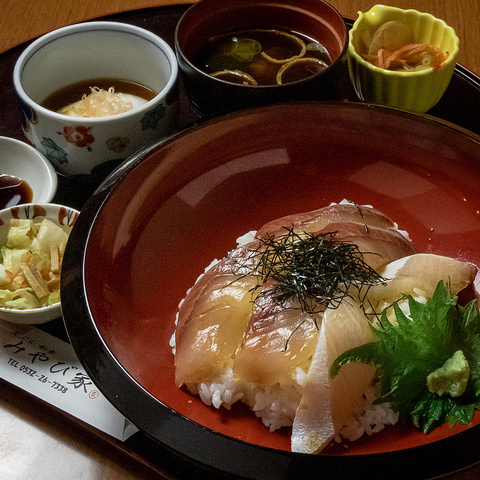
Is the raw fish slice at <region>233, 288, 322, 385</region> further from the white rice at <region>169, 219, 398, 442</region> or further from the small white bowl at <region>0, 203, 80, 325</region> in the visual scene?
the small white bowl at <region>0, 203, 80, 325</region>

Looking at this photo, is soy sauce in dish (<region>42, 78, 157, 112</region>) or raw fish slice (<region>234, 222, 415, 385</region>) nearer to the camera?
raw fish slice (<region>234, 222, 415, 385</region>)

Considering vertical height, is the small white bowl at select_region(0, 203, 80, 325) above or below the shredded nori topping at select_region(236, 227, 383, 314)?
below

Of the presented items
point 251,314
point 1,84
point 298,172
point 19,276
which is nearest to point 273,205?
point 298,172

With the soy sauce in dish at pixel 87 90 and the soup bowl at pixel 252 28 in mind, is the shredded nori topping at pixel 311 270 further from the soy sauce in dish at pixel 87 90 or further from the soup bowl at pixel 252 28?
the soy sauce in dish at pixel 87 90

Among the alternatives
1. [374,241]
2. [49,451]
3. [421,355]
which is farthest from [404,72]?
[49,451]

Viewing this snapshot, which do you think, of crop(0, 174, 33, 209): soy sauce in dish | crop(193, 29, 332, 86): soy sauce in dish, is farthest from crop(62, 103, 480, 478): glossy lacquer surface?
crop(0, 174, 33, 209): soy sauce in dish

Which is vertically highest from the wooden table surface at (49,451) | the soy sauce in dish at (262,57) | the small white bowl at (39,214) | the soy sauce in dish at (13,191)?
the soy sauce in dish at (262,57)

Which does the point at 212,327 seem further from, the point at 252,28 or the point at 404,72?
the point at 252,28

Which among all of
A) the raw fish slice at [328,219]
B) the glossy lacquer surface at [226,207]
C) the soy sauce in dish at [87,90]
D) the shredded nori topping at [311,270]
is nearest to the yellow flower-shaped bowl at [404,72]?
the glossy lacquer surface at [226,207]
